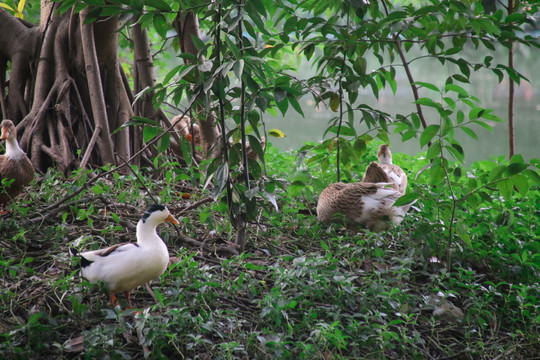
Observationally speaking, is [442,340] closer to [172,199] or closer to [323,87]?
[323,87]

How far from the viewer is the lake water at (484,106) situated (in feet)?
37.0

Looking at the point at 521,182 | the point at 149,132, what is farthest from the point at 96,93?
the point at 521,182

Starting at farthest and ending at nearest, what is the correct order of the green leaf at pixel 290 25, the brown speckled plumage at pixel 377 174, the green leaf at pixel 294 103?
the brown speckled plumage at pixel 377 174, the green leaf at pixel 290 25, the green leaf at pixel 294 103

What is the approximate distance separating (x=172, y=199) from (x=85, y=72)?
5.24ft

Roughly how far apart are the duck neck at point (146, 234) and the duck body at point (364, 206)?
1.36m

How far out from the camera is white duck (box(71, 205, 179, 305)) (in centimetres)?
222

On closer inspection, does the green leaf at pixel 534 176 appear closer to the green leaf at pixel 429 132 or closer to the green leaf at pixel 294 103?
the green leaf at pixel 429 132

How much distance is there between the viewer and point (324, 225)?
11.4 ft

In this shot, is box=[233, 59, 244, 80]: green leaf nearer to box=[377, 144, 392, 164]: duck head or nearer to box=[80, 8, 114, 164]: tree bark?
box=[80, 8, 114, 164]: tree bark

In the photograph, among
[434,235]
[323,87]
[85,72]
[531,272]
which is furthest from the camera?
[85,72]

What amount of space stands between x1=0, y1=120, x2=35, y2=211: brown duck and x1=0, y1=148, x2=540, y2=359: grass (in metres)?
0.10

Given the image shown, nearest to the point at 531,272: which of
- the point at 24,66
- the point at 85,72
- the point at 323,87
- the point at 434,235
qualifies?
the point at 434,235

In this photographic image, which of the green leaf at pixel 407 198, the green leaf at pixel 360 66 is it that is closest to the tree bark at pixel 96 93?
the green leaf at pixel 360 66

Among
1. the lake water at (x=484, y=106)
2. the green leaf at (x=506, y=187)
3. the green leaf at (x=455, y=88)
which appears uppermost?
the green leaf at (x=455, y=88)
